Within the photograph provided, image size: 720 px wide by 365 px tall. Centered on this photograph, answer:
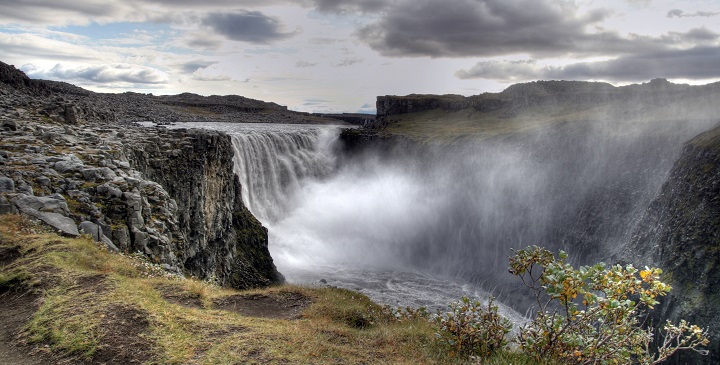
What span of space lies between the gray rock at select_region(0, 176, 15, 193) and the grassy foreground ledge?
1.47 metres

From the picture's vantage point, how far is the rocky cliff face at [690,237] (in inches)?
1035

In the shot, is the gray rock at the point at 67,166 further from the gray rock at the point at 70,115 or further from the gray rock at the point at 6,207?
the gray rock at the point at 70,115

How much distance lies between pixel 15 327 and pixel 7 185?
6429mm

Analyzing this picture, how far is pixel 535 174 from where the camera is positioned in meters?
52.0

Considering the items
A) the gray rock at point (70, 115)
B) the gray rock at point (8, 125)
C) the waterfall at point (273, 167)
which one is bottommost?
the waterfall at point (273, 167)

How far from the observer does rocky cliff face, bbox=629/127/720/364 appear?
26297mm

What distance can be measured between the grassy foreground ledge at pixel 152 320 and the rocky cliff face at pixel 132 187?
5.34 ft

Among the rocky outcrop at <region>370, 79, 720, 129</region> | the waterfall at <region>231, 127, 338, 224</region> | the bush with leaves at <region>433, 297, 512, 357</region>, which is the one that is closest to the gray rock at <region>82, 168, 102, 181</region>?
the bush with leaves at <region>433, 297, 512, 357</region>

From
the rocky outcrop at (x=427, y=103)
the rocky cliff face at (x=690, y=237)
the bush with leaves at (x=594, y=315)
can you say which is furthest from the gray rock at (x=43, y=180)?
the rocky outcrop at (x=427, y=103)

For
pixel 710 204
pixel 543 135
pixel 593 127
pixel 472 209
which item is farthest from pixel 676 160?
pixel 472 209

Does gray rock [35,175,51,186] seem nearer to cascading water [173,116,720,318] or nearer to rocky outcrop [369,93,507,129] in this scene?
cascading water [173,116,720,318]

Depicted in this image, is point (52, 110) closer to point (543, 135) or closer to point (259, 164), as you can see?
point (259, 164)

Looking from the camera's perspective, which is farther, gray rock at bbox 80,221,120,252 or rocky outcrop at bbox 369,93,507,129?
rocky outcrop at bbox 369,93,507,129

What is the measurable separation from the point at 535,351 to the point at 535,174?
4785 centimetres
